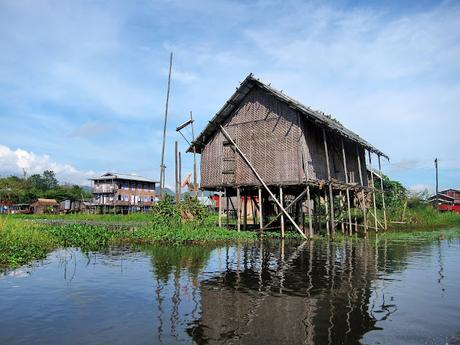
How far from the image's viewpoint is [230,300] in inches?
289

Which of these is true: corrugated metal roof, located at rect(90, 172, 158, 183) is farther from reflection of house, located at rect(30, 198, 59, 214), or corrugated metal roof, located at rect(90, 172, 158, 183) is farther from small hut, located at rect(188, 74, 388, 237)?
small hut, located at rect(188, 74, 388, 237)

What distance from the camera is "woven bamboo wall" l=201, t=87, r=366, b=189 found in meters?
19.3

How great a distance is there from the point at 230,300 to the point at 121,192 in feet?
163

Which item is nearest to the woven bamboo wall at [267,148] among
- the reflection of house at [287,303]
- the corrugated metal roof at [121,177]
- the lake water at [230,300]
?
the lake water at [230,300]

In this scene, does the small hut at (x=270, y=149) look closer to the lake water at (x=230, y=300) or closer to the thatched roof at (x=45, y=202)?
the lake water at (x=230, y=300)

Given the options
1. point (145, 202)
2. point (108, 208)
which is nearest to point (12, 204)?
point (108, 208)

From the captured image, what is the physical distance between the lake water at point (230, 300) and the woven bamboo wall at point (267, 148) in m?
7.28

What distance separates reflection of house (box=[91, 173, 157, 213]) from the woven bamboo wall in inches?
1340

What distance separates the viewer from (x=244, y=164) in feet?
68.9

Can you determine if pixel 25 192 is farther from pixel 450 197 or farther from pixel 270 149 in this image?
pixel 450 197

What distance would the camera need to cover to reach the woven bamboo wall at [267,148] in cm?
1928

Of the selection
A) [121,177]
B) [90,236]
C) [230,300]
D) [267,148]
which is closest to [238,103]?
[267,148]

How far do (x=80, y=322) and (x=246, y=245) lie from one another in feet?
34.6

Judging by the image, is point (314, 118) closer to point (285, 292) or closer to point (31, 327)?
point (285, 292)
